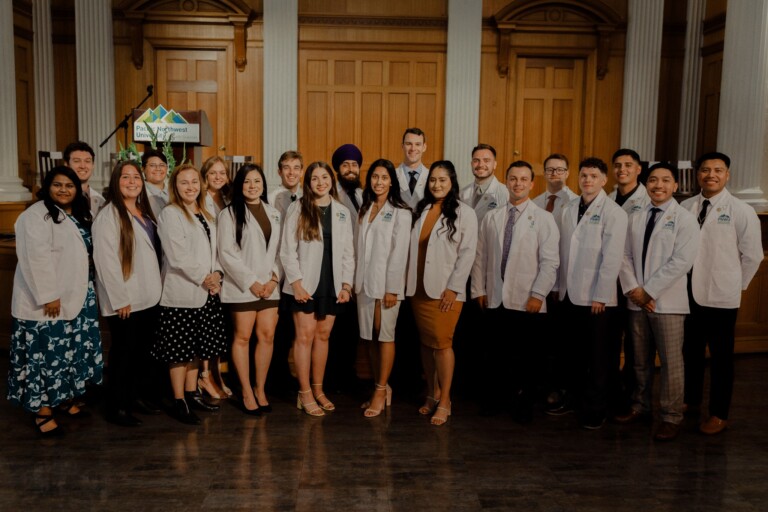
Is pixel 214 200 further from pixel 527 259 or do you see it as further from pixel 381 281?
pixel 527 259

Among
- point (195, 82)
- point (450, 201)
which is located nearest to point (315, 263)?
point (450, 201)

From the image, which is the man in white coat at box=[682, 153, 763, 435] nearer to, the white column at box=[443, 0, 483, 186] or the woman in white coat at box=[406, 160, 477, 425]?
the woman in white coat at box=[406, 160, 477, 425]

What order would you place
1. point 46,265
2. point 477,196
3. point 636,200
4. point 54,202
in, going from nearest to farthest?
point 46,265 → point 54,202 → point 636,200 → point 477,196

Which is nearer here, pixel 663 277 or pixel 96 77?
Answer: pixel 663 277

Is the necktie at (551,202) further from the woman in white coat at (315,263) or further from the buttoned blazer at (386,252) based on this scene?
the woman in white coat at (315,263)

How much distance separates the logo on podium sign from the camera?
565cm

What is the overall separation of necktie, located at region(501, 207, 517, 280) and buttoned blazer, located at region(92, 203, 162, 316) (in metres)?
2.01

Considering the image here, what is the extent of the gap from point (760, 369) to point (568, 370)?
1.99m

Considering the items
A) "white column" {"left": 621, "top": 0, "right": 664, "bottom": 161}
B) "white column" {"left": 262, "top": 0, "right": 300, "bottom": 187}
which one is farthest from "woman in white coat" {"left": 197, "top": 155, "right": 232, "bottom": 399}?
"white column" {"left": 621, "top": 0, "right": 664, "bottom": 161}

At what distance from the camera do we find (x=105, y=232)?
3684mm

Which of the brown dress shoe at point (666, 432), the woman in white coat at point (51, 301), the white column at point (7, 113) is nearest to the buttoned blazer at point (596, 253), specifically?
the brown dress shoe at point (666, 432)

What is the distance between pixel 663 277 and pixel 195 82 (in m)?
6.82

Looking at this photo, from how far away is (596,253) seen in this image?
3838 millimetres

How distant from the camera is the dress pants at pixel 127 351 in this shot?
381 centimetres
